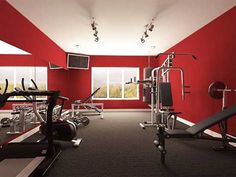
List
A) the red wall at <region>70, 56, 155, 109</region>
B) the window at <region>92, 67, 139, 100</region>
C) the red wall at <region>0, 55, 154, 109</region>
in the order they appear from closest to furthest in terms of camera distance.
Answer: the red wall at <region>0, 55, 154, 109</region>, the red wall at <region>70, 56, 155, 109</region>, the window at <region>92, 67, 139, 100</region>

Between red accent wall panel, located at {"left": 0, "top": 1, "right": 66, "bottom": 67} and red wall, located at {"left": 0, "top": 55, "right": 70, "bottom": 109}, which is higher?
red accent wall panel, located at {"left": 0, "top": 1, "right": 66, "bottom": 67}

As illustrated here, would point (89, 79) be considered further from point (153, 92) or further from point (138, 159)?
point (138, 159)

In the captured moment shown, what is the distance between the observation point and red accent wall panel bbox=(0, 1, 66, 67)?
8.80 ft

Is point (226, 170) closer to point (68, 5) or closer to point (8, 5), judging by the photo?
point (68, 5)

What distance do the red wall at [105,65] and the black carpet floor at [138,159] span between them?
4.09m

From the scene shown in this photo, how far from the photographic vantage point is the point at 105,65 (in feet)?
24.7

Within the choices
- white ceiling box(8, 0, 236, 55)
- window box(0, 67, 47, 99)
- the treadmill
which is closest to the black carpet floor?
the treadmill

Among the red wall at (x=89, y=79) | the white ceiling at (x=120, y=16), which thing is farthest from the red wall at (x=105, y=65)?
the white ceiling at (x=120, y=16)

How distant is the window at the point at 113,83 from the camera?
7.56 meters

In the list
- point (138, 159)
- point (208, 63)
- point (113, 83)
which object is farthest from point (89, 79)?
point (138, 159)

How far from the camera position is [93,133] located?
3852mm

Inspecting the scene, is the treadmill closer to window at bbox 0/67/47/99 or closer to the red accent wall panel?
the red accent wall panel

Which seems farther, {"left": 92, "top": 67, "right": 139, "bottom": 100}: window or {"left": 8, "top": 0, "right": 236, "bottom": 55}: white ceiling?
{"left": 92, "top": 67, "right": 139, "bottom": 100}: window

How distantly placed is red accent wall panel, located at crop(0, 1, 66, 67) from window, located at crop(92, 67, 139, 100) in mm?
2824
